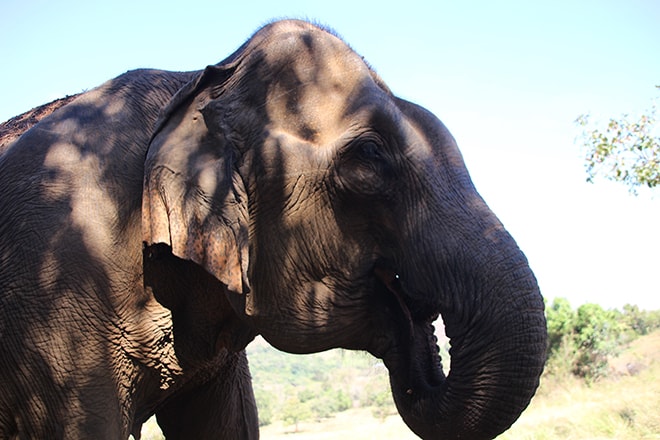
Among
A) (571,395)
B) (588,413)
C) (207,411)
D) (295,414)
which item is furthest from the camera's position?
(295,414)

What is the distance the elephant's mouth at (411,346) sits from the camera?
288 cm

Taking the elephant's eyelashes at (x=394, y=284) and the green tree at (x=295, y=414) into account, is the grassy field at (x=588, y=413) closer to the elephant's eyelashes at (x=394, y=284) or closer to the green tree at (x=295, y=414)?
the elephant's eyelashes at (x=394, y=284)

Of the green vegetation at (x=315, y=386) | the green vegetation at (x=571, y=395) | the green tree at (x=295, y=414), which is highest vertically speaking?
the green vegetation at (x=571, y=395)

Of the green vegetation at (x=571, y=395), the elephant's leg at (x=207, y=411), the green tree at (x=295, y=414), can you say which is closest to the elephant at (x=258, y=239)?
the green vegetation at (x=571, y=395)

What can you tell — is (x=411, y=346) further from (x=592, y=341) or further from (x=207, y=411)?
(x=592, y=341)

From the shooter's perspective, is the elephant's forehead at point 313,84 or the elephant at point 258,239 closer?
the elephant at point 258,239

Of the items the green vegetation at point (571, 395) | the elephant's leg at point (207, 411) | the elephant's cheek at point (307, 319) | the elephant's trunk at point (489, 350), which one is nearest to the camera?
the elephant's trunk at point (489, 350)

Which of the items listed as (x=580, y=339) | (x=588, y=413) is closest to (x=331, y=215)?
(x=588, y=413)

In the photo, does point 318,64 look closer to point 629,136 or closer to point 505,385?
point 505,385

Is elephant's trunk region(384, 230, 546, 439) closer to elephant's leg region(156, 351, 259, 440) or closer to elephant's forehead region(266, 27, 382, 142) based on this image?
elephant's forehead region(266, 27, 382, 142)

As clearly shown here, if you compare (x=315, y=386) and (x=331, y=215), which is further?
(x=315, y=386)

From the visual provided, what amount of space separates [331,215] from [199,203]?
49 cm

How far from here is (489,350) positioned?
2545mm

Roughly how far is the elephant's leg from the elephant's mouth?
49.2 inches
